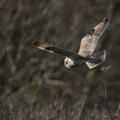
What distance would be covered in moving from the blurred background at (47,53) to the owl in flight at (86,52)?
3.13m

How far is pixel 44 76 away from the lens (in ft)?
35.7

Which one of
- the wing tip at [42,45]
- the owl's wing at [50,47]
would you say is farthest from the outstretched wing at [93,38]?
the wing tip at [42,45]

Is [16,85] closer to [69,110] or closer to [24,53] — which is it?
[24,53]

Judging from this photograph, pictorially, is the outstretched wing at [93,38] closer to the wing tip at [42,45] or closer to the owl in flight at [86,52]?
the owl in flight at [86,52]

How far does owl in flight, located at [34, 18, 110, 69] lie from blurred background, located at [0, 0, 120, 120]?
313 cm

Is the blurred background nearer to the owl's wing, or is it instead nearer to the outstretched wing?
the outstretched wing

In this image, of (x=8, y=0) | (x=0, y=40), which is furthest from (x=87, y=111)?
(x=8, y=0)

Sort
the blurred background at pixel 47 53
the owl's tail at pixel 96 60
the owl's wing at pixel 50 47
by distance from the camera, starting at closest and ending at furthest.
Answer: the owl's wing at pixel 50 47
the owl's tail at pixel 96 60
the blurred background at pixel 47 53

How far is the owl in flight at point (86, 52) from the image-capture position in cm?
510

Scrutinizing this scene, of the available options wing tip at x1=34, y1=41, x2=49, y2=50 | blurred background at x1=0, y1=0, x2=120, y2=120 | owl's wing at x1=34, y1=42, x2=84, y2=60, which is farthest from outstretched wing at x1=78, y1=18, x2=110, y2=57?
blurred background at x1=0, y1=0, x2=120, y2=120

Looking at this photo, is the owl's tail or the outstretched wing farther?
the outstretched wing

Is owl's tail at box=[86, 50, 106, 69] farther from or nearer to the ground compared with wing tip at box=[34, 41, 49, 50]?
nearer to the ground

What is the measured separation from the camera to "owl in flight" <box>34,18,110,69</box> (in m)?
5.10

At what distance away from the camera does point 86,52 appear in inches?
228
